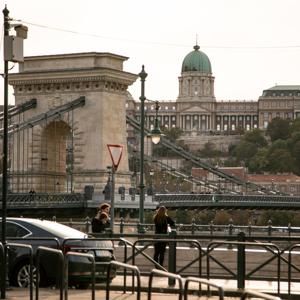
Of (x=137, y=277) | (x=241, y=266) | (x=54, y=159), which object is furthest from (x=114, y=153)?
(x=54, y=159)

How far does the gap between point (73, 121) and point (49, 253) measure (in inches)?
2363

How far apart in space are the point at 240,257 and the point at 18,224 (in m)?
4.14

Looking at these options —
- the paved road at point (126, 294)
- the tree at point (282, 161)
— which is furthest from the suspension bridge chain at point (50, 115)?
the tree at point (282, 161)

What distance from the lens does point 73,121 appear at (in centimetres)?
8212

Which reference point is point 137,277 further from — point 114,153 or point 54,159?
point 54,159

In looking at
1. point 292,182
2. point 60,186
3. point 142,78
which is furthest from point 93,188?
point 292,182

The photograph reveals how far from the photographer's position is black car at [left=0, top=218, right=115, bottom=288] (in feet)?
74.9

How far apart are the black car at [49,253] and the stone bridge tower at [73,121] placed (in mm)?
55177

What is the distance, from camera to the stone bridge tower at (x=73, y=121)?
265ft

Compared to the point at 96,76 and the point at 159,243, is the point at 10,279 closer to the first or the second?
the point at 159,243

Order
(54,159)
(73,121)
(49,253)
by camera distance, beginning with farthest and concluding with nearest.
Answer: (54,159) → (73,121) → (49,253)

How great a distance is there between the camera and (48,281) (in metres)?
23.2

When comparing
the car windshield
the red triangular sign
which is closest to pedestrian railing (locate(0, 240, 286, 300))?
the car windshield

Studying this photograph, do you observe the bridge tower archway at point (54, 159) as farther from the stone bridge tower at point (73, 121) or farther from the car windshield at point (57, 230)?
the car windshield at point (57, 230)
